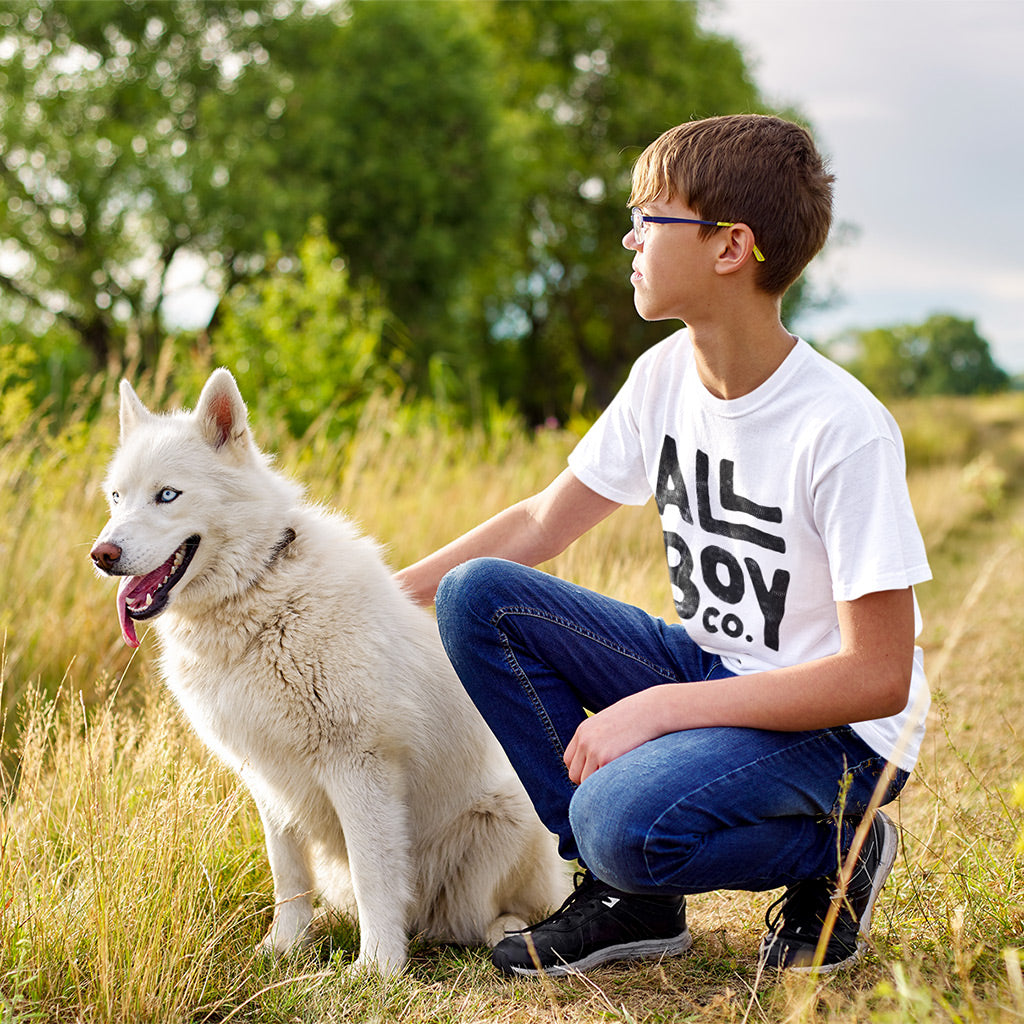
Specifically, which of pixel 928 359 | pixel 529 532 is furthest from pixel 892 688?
pixel 928 359

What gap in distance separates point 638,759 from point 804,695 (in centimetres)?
35

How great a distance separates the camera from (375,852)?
7.13 feet

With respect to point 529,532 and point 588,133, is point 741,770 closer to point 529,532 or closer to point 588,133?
point 529,532

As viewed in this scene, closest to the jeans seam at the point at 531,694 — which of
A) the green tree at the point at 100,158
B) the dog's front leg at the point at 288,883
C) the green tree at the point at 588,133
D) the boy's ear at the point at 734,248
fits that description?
the dog's front leg at the point at 288,883

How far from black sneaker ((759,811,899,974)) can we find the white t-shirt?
0.24m

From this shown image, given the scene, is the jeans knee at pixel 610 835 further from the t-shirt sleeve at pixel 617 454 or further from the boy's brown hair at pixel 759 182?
the boy's brown hair at pixel 759 182

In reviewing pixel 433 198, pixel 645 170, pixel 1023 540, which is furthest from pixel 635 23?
pixel 645 170

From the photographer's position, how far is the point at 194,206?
18.1 meters

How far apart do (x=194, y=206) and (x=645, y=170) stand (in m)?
18.0

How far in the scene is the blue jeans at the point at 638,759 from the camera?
6.19 feet

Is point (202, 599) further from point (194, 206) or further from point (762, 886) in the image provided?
point (194, 206)

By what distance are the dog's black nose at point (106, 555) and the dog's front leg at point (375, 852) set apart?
0.70 m

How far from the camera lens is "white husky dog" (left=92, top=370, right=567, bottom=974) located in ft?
7.18

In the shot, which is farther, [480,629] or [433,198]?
[433,198]
